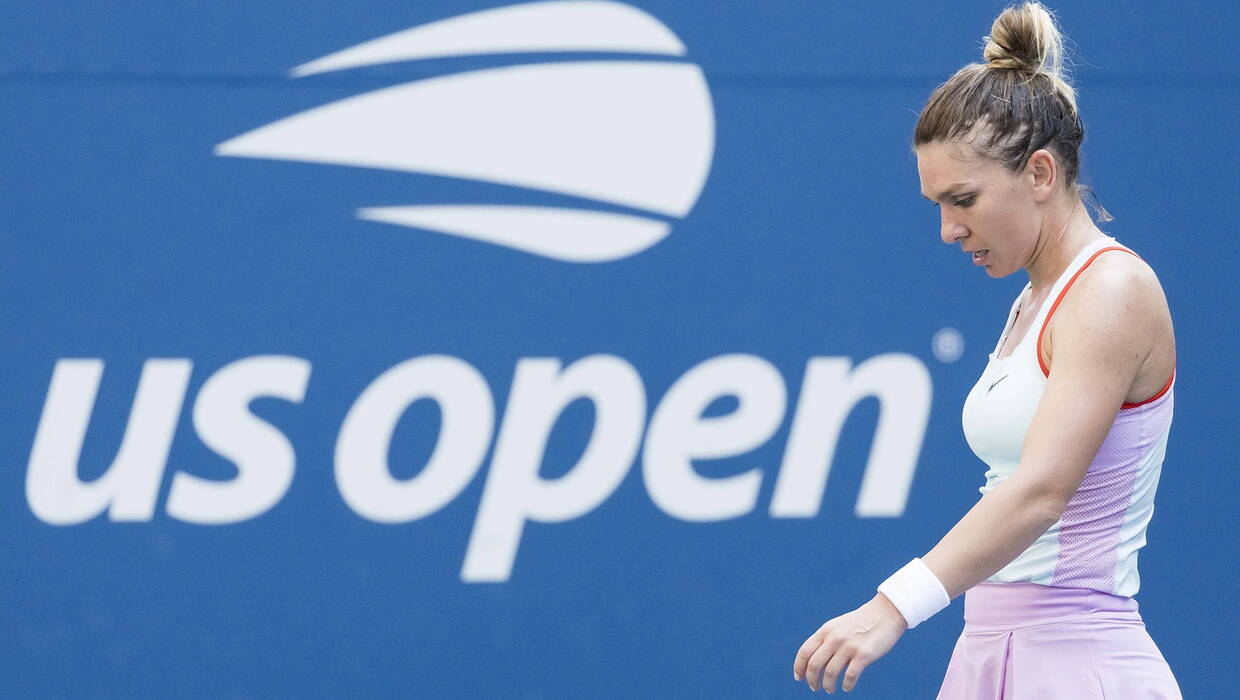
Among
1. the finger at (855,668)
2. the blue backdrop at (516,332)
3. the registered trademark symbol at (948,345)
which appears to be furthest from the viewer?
the registered trademark symbol at (948,345)

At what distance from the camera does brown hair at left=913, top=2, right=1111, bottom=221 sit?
58.0 inches

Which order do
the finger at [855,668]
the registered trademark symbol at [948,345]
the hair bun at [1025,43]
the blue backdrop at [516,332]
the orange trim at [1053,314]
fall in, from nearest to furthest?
the finger at [855,668] < the orange trim at [1053,314] < the hair bun at [1025,43] < the blue backdrop at [516,332] < the registered trademark symbol at [948,345]

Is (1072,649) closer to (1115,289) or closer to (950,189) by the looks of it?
(1115,289)

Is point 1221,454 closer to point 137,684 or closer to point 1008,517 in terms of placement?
point 1008,517

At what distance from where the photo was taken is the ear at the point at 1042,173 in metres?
1.49

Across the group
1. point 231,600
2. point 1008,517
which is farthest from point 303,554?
point 1008,517

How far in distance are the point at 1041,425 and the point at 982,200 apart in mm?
267

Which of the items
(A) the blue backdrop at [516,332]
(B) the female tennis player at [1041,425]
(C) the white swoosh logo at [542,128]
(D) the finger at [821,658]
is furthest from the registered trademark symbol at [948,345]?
(D) the finger at [821,658]

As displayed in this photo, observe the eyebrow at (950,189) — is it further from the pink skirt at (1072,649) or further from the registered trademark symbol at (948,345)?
the registered trademark symbol at (948,345)

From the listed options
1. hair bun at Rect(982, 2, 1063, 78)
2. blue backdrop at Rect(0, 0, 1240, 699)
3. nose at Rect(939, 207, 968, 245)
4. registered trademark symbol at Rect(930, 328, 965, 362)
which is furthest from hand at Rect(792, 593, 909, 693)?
registered trademark symbol at Rect(930, 328, 965, 362)

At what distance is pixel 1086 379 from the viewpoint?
1.36 metres

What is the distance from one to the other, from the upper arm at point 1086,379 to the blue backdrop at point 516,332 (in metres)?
1.26

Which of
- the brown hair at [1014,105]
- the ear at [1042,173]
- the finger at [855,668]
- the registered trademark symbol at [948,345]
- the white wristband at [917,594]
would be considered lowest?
the finger at [855,668]

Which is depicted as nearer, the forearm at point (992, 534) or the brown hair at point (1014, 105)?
the forearm at point (992, 534)
